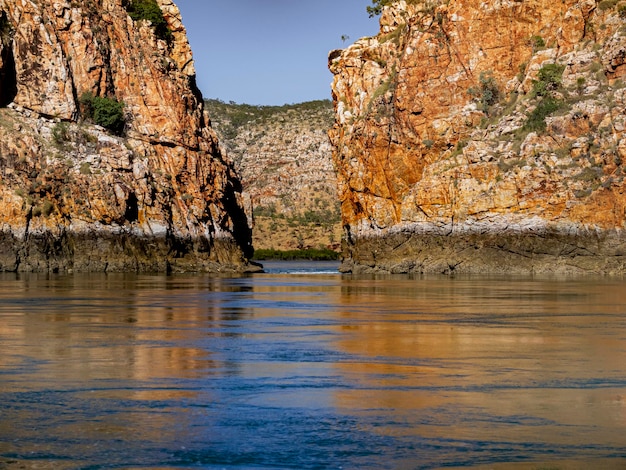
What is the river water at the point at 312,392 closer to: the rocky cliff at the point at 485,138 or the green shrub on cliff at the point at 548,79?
the rocky cliff at the point at 485,138

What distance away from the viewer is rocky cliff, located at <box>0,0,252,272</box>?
2835 inches

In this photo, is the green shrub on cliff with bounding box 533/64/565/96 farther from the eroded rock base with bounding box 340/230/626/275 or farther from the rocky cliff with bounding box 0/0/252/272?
the rocky cliff with bounding box 0/0/252/272

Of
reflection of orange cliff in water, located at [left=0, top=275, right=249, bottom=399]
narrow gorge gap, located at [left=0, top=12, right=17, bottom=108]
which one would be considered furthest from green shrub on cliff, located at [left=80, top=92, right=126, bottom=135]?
reflection of orange cliff in water, located at [left=0, top=275, right=249, bottom=399]

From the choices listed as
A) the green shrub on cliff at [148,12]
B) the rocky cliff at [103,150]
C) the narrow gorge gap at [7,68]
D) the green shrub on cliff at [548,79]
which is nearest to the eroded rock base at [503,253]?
the green shrub on cliff at [548,79]

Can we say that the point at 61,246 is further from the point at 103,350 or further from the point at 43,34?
the point at 103,350


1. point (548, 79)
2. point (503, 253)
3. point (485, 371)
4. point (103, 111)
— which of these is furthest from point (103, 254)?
point (485, 371)

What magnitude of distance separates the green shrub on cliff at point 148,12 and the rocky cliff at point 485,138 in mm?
17484

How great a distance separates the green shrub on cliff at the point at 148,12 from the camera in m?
91.5

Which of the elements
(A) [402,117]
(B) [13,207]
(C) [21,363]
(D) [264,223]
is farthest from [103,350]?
(D) [264,223]

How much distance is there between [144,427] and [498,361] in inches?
284

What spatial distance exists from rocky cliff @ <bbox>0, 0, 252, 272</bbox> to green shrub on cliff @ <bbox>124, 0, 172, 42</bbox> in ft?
0.32

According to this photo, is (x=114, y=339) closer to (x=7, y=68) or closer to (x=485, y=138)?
(x=485, y=138)

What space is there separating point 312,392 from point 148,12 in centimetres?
8375

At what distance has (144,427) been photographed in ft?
34.7
